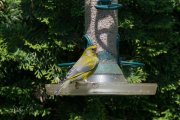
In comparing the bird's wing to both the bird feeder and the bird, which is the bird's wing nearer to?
the bird

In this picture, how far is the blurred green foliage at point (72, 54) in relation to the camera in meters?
4.92

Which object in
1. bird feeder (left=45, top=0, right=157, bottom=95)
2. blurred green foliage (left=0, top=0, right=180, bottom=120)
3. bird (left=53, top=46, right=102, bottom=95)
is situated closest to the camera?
bird (left=53, top=46, right=102, bottom=95)

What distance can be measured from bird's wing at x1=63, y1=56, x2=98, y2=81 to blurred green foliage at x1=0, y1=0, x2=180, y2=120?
5.94 feet

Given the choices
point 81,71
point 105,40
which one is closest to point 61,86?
point 81,71

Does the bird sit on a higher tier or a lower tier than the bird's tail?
higher

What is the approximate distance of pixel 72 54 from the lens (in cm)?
565

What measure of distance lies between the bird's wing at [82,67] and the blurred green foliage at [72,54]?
181 centimetres

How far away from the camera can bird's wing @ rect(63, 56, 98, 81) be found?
9.73ft

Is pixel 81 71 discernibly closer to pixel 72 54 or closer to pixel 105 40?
pixel 105 40

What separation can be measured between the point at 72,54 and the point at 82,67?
2.60m

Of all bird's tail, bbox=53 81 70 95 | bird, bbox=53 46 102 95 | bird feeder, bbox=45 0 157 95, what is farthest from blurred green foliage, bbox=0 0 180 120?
bird's tail, bbox=53 81 70 95

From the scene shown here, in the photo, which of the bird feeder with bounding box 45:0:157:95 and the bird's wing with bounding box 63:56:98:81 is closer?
the bird's wing with bounding box 63:56:98:81

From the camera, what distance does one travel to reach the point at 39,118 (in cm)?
558

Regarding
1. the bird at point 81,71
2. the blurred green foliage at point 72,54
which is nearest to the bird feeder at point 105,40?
the bird at point 81,71
